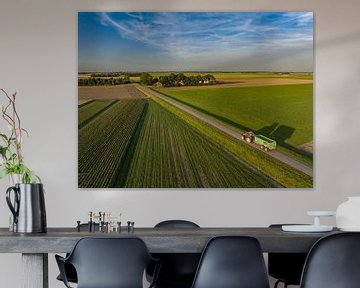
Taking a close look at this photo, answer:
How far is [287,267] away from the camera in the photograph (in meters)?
4.95

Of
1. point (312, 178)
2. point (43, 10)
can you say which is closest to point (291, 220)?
point (312, 178)

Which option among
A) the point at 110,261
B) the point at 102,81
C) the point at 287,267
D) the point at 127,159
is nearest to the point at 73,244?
the point at 110,261

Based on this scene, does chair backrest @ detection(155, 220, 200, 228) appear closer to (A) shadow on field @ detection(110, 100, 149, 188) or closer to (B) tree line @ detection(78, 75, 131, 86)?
(A) shadow on field @ detection(110, 100, 149, 188)

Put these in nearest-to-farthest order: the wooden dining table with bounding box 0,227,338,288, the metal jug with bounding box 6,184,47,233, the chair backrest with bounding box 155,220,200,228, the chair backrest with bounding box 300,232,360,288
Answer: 1. the chair backrest with bounding box 300,232,360,288
2. the wooden dining table with bounding box 0,227,338,288
3. the metal jug with bounding box 6,184,47,233
4. the chair backrest with bounding box 155,220,200,228

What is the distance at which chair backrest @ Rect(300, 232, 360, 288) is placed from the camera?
11.9 ft

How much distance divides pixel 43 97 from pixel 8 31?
0.59 meters

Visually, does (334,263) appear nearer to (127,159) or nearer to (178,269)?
(178,269)

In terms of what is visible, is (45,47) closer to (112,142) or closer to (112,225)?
(112,142)

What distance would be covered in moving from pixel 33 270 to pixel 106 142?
2377 millimetres

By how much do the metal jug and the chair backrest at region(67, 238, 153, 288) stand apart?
0.37 meters

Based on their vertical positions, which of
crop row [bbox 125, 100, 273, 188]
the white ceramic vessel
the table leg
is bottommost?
the table leg

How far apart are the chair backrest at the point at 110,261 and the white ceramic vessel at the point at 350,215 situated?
1.08 meters

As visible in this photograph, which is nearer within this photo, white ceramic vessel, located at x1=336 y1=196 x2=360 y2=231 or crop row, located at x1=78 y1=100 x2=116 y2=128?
white ceramic vessel, located at x1=336 y1=196 x2=360 y2=231

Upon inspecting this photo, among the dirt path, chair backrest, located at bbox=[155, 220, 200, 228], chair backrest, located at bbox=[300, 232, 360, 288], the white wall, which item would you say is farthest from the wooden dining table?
the dirt path
